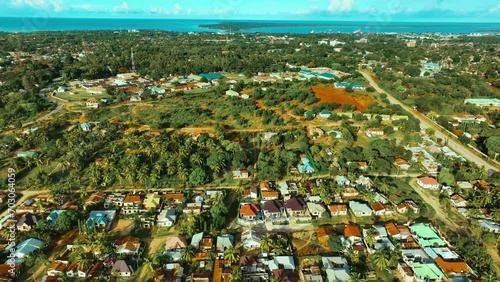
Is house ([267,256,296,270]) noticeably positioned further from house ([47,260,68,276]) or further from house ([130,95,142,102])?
house ([130,95,142,102])

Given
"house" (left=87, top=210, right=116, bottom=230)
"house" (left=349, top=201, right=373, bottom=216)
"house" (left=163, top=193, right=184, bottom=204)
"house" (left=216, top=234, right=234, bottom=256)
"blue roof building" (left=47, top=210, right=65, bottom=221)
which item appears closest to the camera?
"house" (left=216, top=234, right=234, bottom=256)

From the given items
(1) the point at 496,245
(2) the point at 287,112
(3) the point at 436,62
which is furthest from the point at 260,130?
(3) the point at 436,62

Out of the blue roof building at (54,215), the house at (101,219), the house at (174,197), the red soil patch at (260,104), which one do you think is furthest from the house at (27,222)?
the red soil patch at (260,104)

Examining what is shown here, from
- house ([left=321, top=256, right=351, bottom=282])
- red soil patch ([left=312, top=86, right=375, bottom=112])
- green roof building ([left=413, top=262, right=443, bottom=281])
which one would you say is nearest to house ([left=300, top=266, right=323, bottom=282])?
house ([left=321, top=256, right=351, bottom=282])

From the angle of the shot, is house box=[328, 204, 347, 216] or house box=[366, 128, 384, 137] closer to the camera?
house box=[328, 204, 347, 216]

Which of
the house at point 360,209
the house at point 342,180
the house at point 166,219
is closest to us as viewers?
the house at point 166,219

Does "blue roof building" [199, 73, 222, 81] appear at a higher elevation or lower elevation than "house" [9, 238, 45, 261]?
higher

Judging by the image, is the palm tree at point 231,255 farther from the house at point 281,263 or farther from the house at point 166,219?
the house at point 166,219
